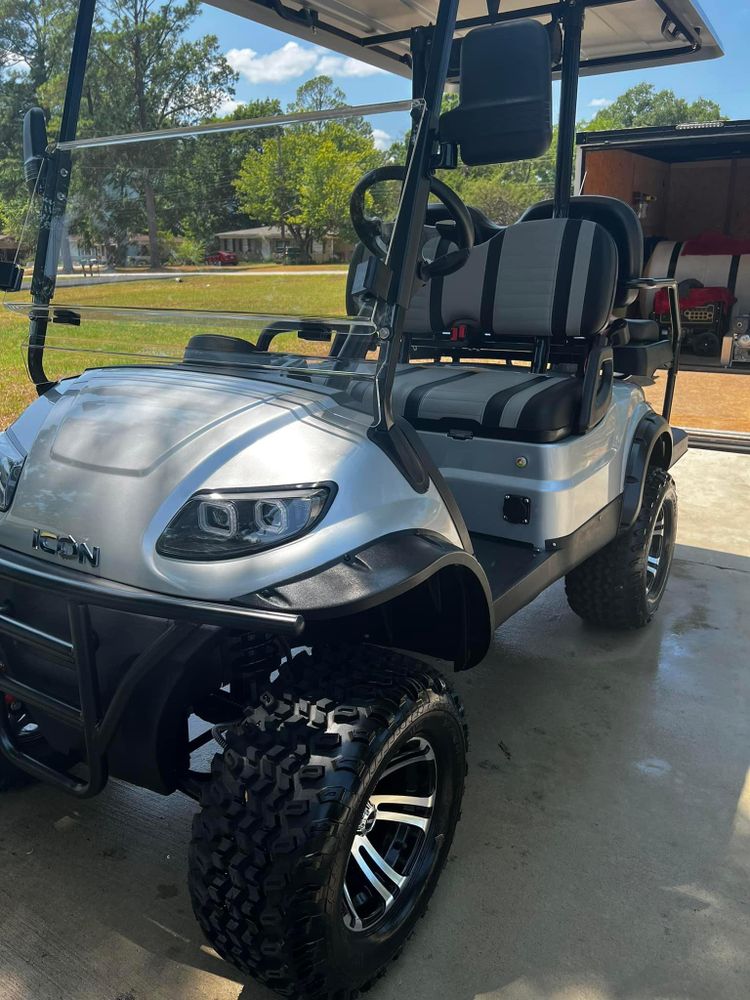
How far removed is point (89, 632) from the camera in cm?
137

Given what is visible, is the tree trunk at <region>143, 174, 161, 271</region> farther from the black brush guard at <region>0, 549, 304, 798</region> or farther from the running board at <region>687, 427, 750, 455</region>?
the running board at <region>687, 427, 750, 455</region>

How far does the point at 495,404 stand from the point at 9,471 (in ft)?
4.26

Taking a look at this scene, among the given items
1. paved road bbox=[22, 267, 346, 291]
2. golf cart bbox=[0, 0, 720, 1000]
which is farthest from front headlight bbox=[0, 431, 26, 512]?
paved road bbox=[22, 267, 346, 291]

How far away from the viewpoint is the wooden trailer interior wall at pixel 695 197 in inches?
372

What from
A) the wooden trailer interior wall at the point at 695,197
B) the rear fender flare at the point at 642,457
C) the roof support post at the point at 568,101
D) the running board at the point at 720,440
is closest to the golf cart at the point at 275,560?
the rear fender flare at the point at 642,457

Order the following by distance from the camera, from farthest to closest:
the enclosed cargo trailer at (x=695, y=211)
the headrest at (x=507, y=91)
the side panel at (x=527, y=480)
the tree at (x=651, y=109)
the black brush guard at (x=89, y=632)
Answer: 1. the tree at (x=651, y=109)
2. the enclosed cargo trailer at (x=695, y=211)
3. the side panel at (x=527, y=480)
4. the headrest at (x=507, y=91)
5. the black brush guard at (x=89, y=632)

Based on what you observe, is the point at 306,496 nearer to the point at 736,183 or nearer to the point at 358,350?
the point at 358,350

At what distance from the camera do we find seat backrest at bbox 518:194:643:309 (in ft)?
9.53

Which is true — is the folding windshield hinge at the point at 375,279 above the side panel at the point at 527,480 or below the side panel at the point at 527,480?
above

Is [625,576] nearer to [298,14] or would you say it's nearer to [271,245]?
[271,245]

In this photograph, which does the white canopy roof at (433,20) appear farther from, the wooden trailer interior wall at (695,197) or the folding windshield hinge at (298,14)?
the wooden trailer interior wall at (695,197)

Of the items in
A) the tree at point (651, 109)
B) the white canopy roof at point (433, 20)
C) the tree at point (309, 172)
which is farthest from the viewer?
the tree at point (651, 109)

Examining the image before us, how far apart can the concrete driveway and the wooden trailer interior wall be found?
796 centimetres

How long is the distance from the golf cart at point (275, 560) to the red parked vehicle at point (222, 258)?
2.5 inches
